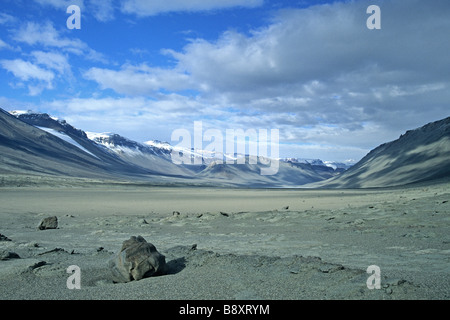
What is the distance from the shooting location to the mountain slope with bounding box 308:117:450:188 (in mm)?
101438

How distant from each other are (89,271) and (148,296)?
9.53 ft

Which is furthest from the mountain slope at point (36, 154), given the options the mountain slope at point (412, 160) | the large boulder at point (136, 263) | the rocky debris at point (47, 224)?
the large boulder at point (136, 263)

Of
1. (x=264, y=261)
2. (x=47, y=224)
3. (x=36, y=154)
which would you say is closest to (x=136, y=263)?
(x=264, y=261)

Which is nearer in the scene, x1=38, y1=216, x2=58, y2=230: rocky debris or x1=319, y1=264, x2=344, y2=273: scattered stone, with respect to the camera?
x1=319, y1=264, x2=344, y2=273: scattered stone

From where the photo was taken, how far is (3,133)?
156 meters

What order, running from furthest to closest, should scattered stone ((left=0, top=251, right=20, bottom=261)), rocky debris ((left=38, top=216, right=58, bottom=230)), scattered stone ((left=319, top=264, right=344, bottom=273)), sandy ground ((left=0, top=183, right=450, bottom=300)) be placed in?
rocky debris ((left=38, top=216, right=58, bottom=230))
scattered stone ((left=0, top=251, right=20, bottom=261))
scattered stone ((left=319, top=264, right=344, bottom=273))
sandy ground ((left=0, top=183, right=450, bottom=300))

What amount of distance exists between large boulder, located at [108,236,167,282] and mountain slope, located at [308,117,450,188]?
93.5 m

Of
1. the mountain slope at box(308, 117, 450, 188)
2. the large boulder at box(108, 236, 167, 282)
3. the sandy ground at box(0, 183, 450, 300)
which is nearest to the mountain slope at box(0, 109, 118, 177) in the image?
the sandy ground at box(0, 183, 450, 300)

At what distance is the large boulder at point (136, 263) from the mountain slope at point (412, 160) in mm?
93460

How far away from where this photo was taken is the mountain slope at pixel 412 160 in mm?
101438

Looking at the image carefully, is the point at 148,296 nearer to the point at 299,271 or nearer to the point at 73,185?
the point at 299,271

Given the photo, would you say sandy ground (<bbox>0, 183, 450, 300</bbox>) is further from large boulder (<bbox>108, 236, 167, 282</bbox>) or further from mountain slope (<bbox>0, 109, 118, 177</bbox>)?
mountain slope (<bbox>0, 109, 118, 177</bbox>)

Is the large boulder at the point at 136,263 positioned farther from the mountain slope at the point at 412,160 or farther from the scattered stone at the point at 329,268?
the mountain slope at the point at 412,160

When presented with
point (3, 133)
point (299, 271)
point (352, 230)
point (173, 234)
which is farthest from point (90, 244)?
point (3, 133)
